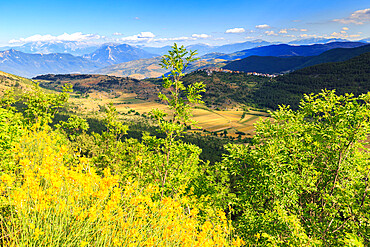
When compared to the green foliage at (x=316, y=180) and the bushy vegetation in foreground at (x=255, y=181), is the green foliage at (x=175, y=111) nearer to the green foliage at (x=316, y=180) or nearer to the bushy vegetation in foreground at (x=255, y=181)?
the bushy vegetation in foreground at (x=255, y=181)

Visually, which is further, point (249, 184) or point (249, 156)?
point (249, 156)

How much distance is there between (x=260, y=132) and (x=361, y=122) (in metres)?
4.27

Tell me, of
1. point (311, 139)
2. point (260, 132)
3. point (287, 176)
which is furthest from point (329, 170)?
point (260, 132)

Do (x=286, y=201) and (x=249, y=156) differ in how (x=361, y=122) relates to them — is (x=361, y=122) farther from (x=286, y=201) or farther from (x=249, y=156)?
(x=249, y=156)

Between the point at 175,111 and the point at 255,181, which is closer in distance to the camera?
the point at 255,181

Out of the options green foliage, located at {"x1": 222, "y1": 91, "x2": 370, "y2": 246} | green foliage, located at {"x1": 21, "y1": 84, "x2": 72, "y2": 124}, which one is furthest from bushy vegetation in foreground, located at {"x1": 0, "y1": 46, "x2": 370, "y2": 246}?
green foliage, located at {"x1": 21, "y1": 84, "x2": 72, "y2": 124}

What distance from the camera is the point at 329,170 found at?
29.4 feet

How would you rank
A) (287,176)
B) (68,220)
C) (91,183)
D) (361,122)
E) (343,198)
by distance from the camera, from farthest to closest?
(287,176)
(361,122)
(343,198)
(91,183)
(68,220)

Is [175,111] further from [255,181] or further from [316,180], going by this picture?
[316,180]

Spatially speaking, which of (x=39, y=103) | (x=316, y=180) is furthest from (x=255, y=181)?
(x=39, y=103)

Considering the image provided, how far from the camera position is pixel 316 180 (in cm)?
894

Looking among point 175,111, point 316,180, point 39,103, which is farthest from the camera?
point 39,103

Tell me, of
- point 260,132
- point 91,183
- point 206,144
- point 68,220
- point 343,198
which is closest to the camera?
point 68,220

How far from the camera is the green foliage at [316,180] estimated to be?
23.2 ft
